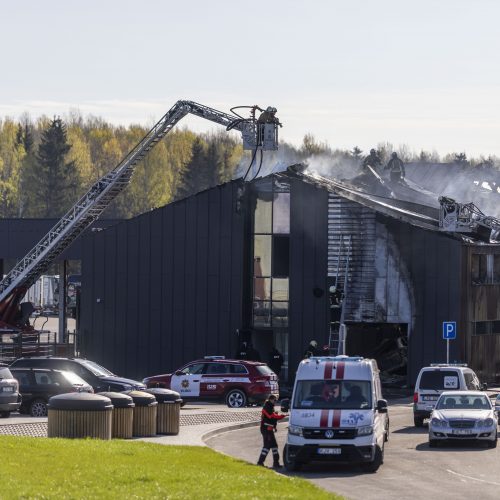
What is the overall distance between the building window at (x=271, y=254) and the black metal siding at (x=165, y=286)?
31.0 inches

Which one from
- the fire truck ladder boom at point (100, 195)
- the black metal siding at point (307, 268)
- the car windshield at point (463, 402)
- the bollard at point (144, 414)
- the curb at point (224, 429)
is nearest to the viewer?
the bollard at point (144, 414)

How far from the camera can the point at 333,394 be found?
97.5 feet

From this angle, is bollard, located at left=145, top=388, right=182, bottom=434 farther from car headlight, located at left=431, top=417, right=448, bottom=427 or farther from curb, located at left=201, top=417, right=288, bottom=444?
car headlight, located at left=431, top=417, right=448, bottom=427

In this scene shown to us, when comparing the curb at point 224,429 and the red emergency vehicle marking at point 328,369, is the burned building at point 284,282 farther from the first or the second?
the red emergency vehicle marking at point 328,369

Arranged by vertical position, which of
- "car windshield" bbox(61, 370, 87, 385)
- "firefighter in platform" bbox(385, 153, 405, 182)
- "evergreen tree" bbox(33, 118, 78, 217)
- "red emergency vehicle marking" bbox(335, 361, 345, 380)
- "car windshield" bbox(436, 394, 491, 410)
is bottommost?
"car windshield" bbox(436, 394, 491, 410)

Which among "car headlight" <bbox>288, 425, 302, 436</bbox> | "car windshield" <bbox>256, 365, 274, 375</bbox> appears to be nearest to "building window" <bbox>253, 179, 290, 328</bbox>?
"car windshield" <bbox>256, 365, 274, 375</bbox>

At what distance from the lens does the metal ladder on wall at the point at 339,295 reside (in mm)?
55656

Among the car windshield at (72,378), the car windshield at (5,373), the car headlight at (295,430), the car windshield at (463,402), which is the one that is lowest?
the car headlight at (295,430)

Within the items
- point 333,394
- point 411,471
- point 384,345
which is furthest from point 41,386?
point 384,345

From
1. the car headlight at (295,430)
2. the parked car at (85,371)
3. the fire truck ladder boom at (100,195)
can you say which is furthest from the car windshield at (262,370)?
the car headlight at (295,430)

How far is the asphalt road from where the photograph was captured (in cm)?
2514

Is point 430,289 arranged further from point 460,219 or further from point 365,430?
point 365,430

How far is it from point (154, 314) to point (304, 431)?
31.0 meters

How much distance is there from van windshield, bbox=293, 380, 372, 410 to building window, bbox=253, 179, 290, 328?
27.9m
